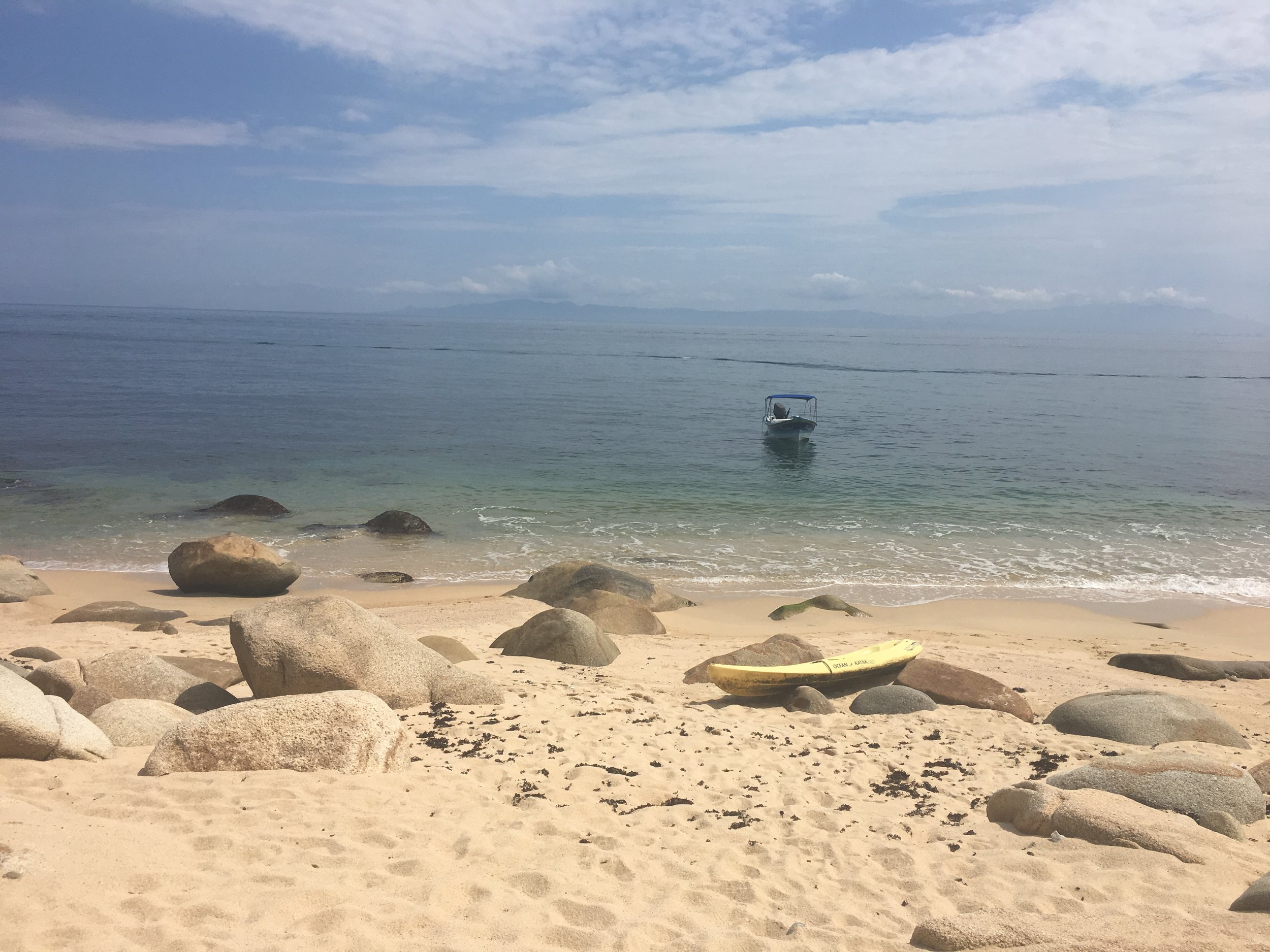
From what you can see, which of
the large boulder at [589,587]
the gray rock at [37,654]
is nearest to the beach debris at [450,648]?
the large boulder at [589,587]

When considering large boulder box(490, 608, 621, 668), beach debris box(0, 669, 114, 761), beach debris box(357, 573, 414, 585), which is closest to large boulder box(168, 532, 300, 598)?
beach debris box(357, 573, 414, 585)

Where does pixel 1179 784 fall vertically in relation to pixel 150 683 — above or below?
above

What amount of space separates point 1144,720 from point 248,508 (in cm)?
2129

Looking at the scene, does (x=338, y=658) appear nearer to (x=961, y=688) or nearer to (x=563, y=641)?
(x=563, y=641)

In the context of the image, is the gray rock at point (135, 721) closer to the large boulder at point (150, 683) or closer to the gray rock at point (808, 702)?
the large boulder at point (150, 683)

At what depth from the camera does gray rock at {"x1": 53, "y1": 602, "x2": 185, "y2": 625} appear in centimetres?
1370

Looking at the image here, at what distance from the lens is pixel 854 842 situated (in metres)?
6.14

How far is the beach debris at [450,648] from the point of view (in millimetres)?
10781

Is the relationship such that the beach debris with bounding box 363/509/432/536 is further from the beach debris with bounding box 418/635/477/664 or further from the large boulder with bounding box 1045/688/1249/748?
Result: the large boulder with bounding box 1045/688/1249/748

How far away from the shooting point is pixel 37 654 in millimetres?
10680

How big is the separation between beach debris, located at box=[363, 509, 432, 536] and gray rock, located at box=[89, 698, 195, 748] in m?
13.6

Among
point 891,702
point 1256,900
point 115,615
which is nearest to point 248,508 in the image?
point 115,615

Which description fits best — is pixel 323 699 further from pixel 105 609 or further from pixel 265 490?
pixel 265 490

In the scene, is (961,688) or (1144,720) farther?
(961,688)
